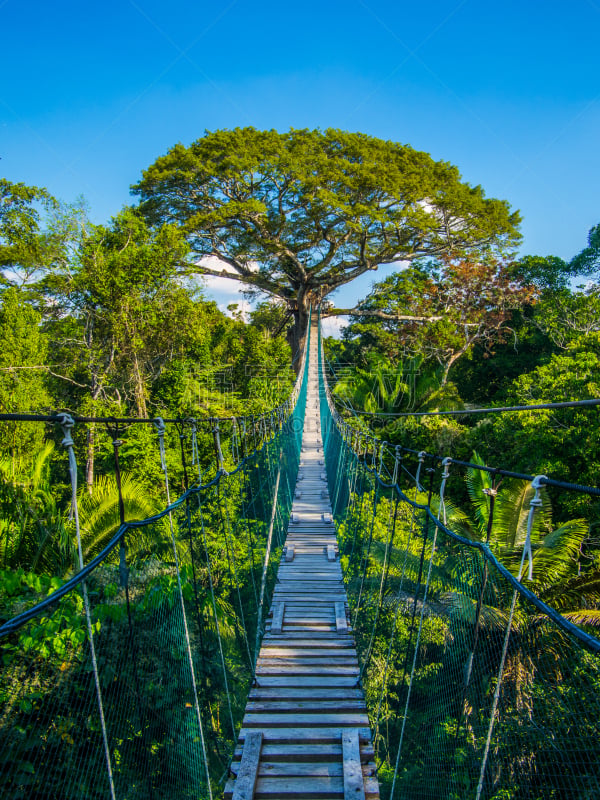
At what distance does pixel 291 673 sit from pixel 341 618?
1.73 feet

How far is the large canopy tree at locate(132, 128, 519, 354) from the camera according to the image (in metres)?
9.95

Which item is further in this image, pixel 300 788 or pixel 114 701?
pixel 114 701

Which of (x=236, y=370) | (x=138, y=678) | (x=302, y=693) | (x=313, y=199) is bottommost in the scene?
(x=302, y=693)

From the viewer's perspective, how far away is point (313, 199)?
1035 centimetres

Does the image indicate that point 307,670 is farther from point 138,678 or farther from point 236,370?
point 236,370

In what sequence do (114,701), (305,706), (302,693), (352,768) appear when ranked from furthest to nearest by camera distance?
(114,701), (302,693), (305,706), (352,768)

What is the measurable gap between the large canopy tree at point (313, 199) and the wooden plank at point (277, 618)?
300 inches

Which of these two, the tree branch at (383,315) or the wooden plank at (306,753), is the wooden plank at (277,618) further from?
the tree branch at (383,315)

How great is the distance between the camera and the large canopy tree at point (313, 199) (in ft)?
32.7

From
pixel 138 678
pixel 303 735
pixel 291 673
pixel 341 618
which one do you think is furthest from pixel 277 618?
pixel 138 678

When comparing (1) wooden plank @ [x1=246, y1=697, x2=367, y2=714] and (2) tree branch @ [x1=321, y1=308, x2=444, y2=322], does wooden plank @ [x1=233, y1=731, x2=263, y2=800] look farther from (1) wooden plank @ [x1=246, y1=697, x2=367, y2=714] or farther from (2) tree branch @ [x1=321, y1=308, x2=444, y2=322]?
(2) tree branch @ [x1=321, y1=308, x2=444, y2=322]

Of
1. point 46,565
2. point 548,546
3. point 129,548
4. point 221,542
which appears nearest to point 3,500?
point 46,565

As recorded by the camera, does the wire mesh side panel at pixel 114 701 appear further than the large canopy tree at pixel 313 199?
No

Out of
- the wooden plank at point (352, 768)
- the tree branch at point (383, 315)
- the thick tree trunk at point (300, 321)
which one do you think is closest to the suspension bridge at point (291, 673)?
the wooden plank at point (352, 768)
